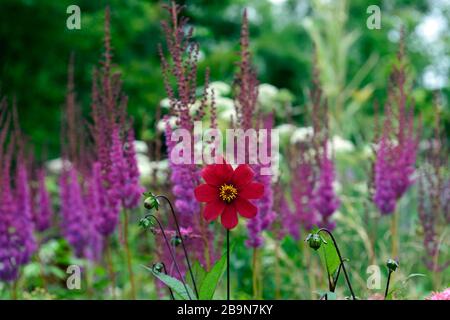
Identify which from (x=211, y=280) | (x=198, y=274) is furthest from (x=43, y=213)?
(x=211, y=280)

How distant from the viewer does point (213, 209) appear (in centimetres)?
190

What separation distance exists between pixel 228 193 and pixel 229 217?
70mm

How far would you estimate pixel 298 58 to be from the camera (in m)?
17.2

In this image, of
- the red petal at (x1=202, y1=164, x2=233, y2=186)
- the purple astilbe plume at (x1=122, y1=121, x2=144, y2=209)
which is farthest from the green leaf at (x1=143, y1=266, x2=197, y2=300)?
the purple astilbe plume at (x1=122, y1=121, x2=144, y2=209)

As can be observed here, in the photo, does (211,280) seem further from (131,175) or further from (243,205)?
(131,175)

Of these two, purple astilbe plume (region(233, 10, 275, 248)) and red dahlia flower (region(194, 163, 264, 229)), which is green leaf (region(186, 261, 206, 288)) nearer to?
red dahlia flower (region(194, 163, 264, 229))

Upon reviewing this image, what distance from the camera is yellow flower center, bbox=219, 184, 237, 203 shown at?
1.90m

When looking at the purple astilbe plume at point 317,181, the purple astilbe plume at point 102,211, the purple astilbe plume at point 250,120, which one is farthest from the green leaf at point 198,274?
the purple astilbe plume at point 317,181

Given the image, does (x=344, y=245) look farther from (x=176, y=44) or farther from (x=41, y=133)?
(x=41, y=133)

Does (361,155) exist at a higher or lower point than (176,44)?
lower

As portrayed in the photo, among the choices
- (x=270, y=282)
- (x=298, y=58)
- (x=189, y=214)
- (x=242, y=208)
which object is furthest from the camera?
(x=298, y=58)

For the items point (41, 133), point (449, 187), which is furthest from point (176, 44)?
point (41, 133)

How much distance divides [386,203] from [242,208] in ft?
5.08

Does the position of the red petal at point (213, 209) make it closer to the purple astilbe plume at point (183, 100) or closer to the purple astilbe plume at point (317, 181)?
the purple astilbe plume at point (183, 100)
